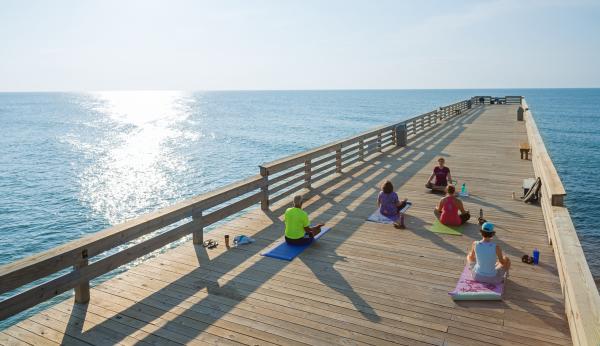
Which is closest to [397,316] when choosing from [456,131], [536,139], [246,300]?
[246,300]

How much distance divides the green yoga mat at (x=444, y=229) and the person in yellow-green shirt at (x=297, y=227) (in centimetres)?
270

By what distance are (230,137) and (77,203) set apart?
118 feet

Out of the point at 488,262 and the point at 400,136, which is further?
the point at 400,136

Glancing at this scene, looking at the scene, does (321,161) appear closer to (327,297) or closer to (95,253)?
(327,297)

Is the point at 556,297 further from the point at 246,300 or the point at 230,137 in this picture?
the point at 230,137

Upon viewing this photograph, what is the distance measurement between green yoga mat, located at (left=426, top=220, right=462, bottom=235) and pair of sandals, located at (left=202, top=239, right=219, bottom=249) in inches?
176

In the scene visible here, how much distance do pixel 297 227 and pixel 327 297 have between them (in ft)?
6.64

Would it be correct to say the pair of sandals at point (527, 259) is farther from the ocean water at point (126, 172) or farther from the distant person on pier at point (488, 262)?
the ocean water at point (126, 172)

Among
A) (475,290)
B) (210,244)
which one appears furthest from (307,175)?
(475,290)

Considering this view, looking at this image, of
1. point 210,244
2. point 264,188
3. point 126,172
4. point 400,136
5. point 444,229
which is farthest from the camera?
point 126,172

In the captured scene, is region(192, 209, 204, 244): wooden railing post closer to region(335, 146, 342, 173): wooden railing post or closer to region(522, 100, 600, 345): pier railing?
region(522, 100, 600, 345): pier railing

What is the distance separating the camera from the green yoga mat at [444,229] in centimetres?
894

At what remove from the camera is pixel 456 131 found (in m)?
27.8

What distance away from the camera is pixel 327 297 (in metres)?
6.23
